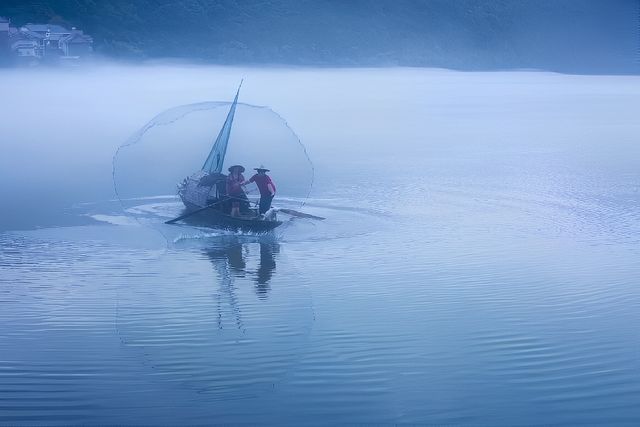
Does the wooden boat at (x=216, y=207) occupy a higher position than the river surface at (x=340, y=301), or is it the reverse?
the wooden boat at (x=216, y=207)

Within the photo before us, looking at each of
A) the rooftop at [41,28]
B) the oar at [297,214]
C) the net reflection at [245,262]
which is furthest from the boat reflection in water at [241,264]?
the rooftop at [41,28]

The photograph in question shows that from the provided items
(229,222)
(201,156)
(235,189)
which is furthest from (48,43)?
(229,222)

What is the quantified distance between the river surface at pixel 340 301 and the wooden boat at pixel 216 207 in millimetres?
234

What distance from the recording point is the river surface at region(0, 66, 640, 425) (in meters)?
7.06

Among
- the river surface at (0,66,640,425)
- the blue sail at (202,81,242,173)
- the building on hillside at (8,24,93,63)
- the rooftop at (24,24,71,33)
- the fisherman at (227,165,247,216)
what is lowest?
the river surface at (0,66,640,425)

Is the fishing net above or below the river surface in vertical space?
above

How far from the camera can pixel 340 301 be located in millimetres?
9766

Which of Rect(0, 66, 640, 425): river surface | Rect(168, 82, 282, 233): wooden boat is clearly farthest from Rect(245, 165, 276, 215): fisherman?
Rect(0, 66, 640, 425): river surface

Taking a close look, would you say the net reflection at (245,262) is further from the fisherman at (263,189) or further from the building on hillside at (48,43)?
the building on hillside at (48,43)

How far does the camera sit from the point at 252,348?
27.0 ft

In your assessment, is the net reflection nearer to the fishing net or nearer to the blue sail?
the fishing net

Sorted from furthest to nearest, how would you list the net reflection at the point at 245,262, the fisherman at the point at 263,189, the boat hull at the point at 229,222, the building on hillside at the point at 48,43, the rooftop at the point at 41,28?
the building on hillside at the point at 48,43 < the rooftop at the point at 41,28 < the fisherman at the point at 263,189 < the boat hull at the point at 229,222 < the net reflection at the point at 245,262

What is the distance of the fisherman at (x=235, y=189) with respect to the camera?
41.6 feet

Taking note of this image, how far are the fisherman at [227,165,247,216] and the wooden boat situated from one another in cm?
7
